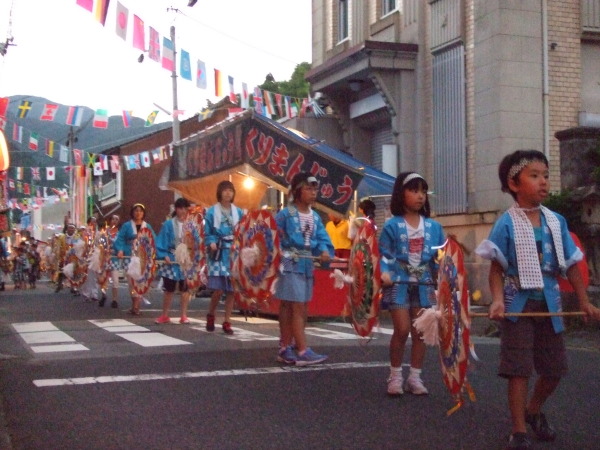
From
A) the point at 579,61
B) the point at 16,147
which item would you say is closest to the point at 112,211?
the point at 16,147

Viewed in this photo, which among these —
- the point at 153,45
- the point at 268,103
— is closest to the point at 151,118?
the point at 268,103

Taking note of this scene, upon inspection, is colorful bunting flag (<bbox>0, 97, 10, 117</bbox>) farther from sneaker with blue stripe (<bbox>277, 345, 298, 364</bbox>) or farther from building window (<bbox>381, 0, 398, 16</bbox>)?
sneaker with blue stripe (<bbox>277, 345, 298, 364</bbox>)

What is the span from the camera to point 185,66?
65.4 ft

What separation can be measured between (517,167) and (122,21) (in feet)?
38.8

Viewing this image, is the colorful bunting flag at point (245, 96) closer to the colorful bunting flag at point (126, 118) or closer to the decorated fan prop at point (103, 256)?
the colorful bunting flag at point (126, 118)

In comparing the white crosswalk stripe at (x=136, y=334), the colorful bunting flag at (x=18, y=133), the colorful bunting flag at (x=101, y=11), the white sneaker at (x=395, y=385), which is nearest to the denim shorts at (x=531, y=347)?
the white sneaker at (x=395, y=385)

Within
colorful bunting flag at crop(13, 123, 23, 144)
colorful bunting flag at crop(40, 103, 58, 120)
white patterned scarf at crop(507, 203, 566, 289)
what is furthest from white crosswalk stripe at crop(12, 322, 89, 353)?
colorful bunting flag at crop(13, 123, 23, 144)

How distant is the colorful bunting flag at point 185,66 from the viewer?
19.8m

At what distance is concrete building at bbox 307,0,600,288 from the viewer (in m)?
16.8

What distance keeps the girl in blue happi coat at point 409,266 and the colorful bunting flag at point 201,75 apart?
14.2 m

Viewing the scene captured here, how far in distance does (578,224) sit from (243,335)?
5245 millimetres

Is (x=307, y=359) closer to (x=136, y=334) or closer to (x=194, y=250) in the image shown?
(x=136, y=334)

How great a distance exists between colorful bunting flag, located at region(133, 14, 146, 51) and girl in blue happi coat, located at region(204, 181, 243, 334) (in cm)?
602

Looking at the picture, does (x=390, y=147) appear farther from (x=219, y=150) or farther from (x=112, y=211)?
(x=112, y=211)
